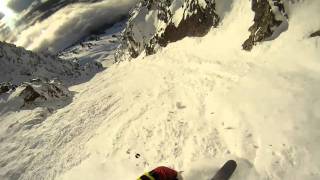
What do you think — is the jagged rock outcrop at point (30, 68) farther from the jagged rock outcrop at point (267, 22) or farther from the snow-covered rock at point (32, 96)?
the jagged rock outcrop at point (267, 22)

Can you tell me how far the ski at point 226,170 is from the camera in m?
11.9

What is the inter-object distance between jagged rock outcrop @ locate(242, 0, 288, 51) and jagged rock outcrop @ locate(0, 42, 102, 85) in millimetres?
34401

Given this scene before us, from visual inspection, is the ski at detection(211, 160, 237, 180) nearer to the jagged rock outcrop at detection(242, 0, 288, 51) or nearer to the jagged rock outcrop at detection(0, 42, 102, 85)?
A: the jagged rock outcrop at detection(242, 0, 288, 51)

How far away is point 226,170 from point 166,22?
28.2m

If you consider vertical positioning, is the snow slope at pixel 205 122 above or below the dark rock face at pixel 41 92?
above

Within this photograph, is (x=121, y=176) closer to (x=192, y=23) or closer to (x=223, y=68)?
(x=223, y=68)

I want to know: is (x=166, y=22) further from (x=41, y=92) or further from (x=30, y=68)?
(x=30, y=68)

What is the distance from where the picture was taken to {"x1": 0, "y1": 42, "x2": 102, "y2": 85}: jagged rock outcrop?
56.1 m

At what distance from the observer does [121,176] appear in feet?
47.3

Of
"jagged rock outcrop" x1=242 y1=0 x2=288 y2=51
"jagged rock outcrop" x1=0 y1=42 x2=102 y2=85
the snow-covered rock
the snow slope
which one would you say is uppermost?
"jagged rock outcrop" x1=242 y1=0 x2=288 y2=51

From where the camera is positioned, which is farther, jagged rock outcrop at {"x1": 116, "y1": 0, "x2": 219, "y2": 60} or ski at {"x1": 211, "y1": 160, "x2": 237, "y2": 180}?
jagged rock outcrop at {"x1": 116, "y1": 0, "x2": 219, "y2": 60}

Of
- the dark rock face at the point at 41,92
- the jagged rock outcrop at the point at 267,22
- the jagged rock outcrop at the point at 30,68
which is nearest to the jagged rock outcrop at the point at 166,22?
the jagged rock outcrop at the point at 267,22

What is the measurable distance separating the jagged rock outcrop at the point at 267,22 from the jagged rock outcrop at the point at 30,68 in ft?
113

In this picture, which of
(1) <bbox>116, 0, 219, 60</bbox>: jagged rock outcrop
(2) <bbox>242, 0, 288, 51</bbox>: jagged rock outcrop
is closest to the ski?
(2) <bbox>242, 0, 288, 51</bbox>: jagged rock outcrop
